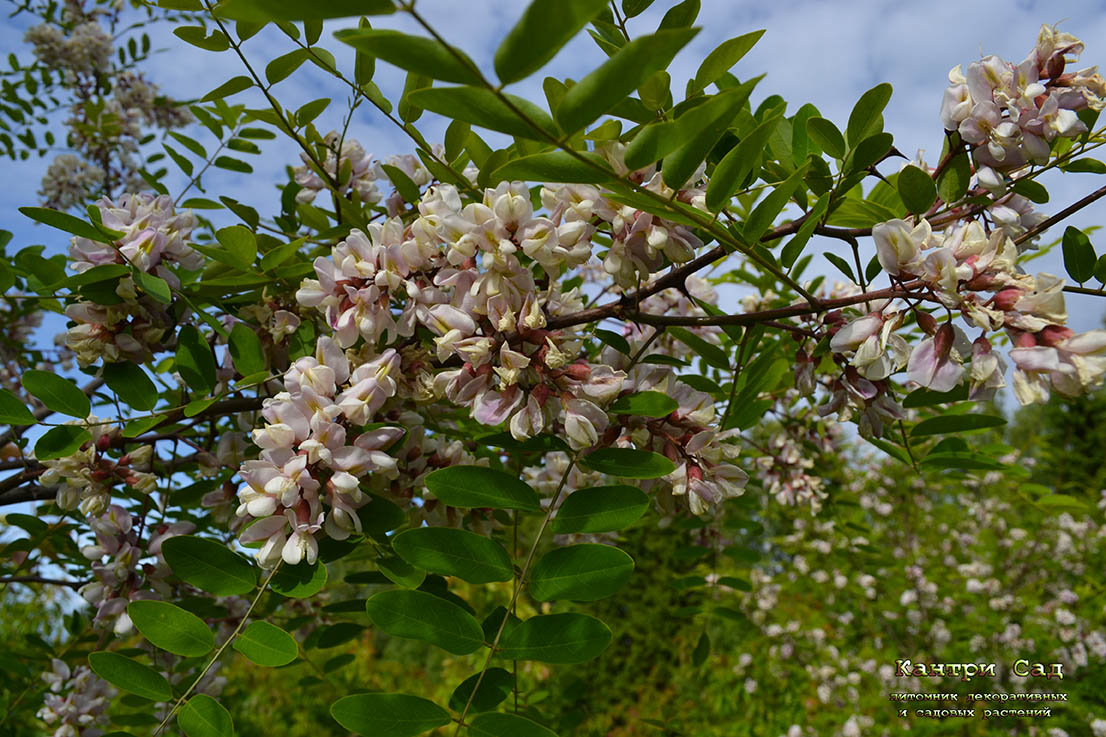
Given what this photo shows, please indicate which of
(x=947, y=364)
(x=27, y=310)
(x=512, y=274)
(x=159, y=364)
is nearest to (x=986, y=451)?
(x=947, y=364)

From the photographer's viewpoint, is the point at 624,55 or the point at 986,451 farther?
the point at 986,451

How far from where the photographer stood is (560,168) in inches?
29.2

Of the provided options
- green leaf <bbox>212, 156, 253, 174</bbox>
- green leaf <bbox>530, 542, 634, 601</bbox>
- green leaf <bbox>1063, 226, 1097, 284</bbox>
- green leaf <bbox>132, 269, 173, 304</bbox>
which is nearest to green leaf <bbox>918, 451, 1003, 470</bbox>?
green leaf <bbox>1063, 226, 1097, 284</bbox>

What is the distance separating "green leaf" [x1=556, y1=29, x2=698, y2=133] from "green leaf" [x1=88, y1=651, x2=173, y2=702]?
3.26 ft

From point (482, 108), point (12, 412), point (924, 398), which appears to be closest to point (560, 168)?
point (482, 108)

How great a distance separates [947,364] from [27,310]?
282cm

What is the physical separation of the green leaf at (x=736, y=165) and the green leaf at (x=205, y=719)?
93cm

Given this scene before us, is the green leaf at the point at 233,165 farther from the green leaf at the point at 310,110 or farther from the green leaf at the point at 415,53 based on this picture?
the green leaf at the point at 415,53

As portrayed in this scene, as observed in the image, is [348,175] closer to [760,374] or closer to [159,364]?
[159,364]

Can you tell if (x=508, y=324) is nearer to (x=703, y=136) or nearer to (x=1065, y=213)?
(x=703, y=136)

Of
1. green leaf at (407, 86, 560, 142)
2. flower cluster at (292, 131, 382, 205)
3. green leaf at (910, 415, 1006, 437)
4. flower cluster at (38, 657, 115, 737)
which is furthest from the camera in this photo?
flower cluster at (38, 657, 115, 737)

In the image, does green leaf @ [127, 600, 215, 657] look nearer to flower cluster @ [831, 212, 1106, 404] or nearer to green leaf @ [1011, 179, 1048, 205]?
flower cluster @ [831, 212, 1106, 404]

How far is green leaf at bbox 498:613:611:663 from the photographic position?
870mm

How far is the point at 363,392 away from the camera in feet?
3.04
